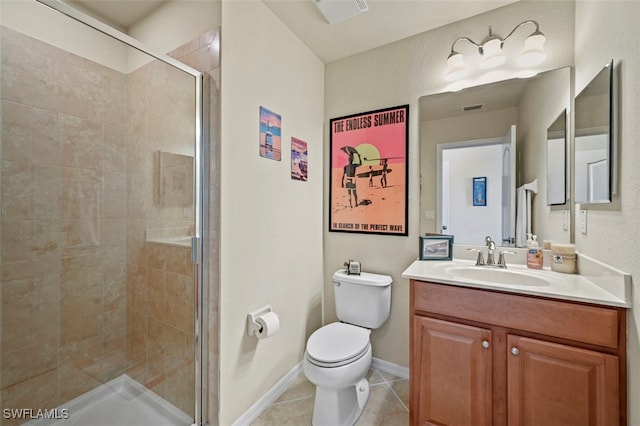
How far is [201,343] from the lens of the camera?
1443 millimetres

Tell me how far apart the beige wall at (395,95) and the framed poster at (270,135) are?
621 millimetres

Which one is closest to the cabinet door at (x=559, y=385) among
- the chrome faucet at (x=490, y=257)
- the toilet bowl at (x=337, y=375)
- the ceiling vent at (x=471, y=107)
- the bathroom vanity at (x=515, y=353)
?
the bathroom vanity at (x=515, y=353)

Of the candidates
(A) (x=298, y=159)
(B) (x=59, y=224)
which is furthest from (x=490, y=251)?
(B) (x=59, y=224)

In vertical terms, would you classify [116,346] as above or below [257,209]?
below

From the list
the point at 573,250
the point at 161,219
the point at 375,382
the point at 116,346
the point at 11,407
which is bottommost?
the point at 375,382

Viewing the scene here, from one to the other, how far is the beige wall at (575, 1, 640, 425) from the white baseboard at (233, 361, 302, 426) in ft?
5.49

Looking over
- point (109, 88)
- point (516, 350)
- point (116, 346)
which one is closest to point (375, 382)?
point (516, 350)

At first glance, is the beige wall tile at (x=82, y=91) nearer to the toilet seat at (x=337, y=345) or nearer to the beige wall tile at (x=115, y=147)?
the beige wall tile at (x=115, y=147)

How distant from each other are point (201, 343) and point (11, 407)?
36.8 inches

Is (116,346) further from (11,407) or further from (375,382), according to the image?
(375,382)

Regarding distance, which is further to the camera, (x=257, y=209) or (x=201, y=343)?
(x=257, y=209)

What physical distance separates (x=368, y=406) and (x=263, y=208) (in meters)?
1.41

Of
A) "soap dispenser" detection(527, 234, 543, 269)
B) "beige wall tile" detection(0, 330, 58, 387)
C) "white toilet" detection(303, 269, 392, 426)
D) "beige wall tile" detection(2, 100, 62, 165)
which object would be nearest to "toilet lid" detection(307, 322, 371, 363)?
"white toilet" detection(303, 269, 392, 426)

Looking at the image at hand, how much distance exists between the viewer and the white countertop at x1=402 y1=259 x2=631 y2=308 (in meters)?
0.99
